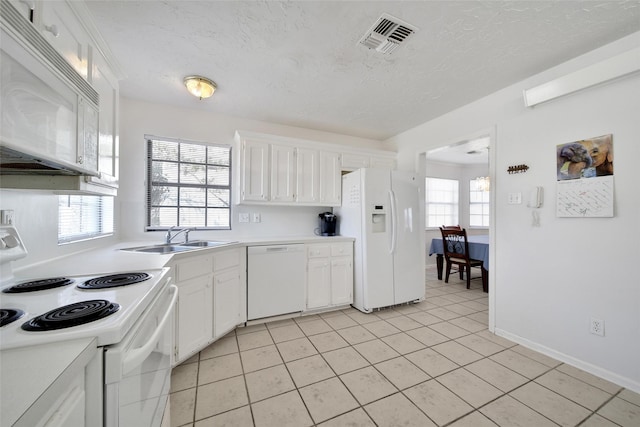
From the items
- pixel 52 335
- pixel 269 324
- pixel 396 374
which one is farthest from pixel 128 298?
pixel 269 324

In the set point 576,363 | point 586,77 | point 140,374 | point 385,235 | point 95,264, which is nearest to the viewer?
point 140,374

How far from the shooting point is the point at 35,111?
894 millimetres

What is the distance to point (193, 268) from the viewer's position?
2025mm

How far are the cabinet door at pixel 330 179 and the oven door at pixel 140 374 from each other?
2424 millimetres

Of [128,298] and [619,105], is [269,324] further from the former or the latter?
[619,105]

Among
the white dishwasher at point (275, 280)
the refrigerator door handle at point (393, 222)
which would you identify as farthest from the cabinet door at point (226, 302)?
the refrigerator door handle at point (393, 222)

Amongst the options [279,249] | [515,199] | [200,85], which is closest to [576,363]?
[515,199]

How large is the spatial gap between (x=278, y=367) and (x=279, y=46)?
251cm

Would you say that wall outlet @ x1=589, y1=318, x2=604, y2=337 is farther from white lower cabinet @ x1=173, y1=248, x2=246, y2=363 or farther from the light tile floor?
white lower cabinet @ x1=173, y1=248, x2=246, y2=363

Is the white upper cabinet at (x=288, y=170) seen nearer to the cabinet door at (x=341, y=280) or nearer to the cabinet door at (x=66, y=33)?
the cabinet door at (x=341, y=280)

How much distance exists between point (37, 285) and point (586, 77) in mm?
3596

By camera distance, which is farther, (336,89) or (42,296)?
(336,89)

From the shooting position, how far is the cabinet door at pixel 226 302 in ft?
7.47

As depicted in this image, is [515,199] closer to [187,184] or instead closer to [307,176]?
[307,176]
